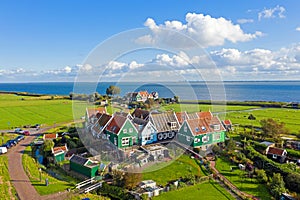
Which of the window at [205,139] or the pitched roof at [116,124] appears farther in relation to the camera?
the window at [205,139]

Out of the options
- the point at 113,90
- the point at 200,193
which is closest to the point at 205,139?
the point at 200,193

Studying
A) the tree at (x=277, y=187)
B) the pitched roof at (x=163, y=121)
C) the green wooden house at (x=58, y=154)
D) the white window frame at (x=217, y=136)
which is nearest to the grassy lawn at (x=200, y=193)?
the tree at (x=277, y=187)

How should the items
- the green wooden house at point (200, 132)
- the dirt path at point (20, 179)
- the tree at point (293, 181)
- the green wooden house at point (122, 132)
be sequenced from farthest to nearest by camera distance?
the green wooden house at point (200, 132) < the green wooden house at point (122, 132) < the tree at point (293, 181) < the dirt path at point (20, 179)

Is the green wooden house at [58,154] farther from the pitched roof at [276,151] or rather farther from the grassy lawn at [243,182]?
the pitched roof at [276,151]

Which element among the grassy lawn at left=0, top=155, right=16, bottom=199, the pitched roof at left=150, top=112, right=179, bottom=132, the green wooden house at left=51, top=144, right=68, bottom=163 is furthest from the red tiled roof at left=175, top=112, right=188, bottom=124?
the grassy lawn at left=0, top=155, right=16, bottom=199

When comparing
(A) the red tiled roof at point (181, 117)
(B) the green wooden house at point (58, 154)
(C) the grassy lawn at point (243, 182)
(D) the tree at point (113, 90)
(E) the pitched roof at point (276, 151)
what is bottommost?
(C) the grassy lawn at point (243, 182)

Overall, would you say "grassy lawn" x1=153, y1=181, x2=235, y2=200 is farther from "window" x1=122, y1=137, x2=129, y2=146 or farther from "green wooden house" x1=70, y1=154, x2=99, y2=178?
"window" x1=122, y1=137, x2=129, y2=146

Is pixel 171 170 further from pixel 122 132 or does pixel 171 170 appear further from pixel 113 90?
pixel 113 90

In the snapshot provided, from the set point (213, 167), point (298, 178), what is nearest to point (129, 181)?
point (213, 167)
